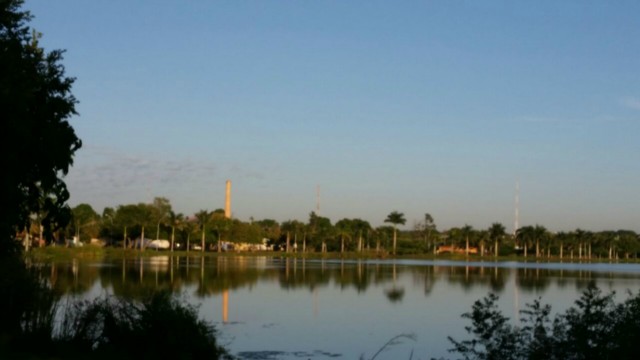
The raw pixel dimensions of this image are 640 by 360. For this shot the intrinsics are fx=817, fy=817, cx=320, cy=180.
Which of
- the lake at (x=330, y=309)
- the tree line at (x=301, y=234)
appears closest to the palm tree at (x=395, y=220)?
the tree line at (x=301, y=234)

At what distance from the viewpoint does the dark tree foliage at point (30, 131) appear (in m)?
15.9

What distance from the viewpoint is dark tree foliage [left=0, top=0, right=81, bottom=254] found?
15938 mm

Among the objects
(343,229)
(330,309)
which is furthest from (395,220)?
(330,309)

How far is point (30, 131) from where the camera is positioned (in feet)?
55.0

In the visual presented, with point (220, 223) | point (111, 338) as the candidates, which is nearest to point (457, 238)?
point (220, 223)

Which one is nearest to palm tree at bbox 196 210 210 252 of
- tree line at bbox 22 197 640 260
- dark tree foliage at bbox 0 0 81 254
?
tree line at bbox 22 197 640 260

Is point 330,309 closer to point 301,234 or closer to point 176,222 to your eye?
point 176,222

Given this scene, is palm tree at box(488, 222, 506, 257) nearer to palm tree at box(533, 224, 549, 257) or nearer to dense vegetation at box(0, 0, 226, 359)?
palm tree at box(533, 224, 549, 257)

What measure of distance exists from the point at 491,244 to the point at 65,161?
177410mm

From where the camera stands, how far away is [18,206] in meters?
17.9

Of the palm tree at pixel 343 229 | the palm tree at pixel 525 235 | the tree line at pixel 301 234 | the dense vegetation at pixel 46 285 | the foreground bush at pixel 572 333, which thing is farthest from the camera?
the palm tree at pixel 525 235

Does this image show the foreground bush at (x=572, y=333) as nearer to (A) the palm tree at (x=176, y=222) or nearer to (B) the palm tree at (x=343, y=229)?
(A) the palm tree at (x=176, y=222)

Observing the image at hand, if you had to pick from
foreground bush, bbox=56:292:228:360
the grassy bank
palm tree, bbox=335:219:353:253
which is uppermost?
palm tree, bbox=335:219:353:253

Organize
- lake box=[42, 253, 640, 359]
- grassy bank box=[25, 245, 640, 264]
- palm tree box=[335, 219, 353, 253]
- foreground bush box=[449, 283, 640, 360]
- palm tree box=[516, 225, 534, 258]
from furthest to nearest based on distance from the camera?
palm tree box=[516, 225, 534, 258], palm tree box=[335, 219, 353, 253], grassy bank box=[25, 245, 640, 264], lake box=[42, 253, 640, 359], foreground bush box=[449, 283, 640, 360]
